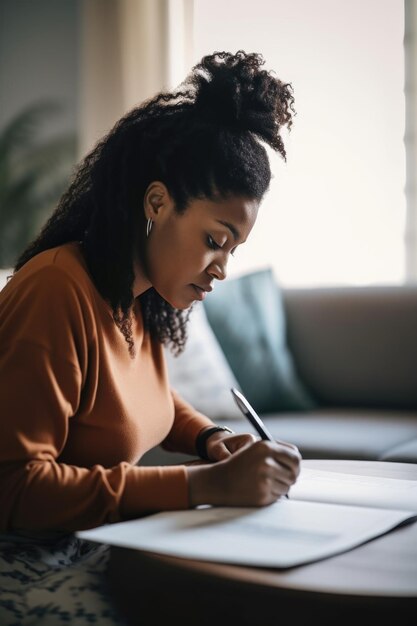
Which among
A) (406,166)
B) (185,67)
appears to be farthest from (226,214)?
(185,67)

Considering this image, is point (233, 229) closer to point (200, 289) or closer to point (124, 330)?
point (200, 289)

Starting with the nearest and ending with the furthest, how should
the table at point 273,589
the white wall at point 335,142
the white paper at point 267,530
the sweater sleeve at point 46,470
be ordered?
the table at point 273,589, the white paper at point 267,530, the sweater sleeve at point 46,470, the white wall at point 335,142

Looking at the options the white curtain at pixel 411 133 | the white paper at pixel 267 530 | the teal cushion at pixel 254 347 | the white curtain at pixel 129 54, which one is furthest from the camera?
the white curtain at pixel 129 54

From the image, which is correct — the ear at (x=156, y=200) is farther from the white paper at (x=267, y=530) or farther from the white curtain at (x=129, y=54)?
the white curtain at (x=129, y=54)

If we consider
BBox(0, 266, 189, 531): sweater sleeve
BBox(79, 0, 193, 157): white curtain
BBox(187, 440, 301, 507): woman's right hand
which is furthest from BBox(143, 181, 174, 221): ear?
BBox(79, 0, 193, 157): white curtain

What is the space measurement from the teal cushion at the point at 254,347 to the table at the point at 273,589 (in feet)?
5.89

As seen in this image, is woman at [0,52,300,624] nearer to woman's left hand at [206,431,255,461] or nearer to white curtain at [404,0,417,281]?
woman's left hand at [206,431,255,461]

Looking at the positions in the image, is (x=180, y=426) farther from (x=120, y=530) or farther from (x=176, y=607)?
(x=176, y=607)

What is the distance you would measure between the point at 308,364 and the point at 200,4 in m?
1.92

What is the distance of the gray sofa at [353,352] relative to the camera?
2.82m

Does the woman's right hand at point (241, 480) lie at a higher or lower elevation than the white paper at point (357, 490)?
higher

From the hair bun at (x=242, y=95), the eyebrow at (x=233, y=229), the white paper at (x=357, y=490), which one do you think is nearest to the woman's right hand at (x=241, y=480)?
the white paper at (x=357, y=490)

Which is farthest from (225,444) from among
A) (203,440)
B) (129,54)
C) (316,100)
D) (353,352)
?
(129,54)

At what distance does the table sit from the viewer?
0.79 metres
